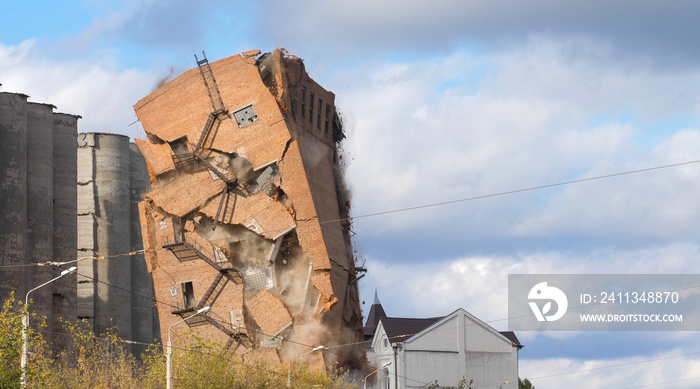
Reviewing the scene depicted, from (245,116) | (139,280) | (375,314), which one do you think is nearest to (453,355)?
(375,314)

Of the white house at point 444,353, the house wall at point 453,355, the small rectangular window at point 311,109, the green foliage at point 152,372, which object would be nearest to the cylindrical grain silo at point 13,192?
the green foliage at point 152,372

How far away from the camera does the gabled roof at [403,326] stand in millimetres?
82906

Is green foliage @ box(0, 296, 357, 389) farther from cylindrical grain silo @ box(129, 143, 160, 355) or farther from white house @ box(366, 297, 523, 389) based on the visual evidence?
cylindrical grain silo @ box(129, 143, 160, 355)

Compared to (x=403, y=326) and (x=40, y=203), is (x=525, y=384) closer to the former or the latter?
(x=403, y=326)

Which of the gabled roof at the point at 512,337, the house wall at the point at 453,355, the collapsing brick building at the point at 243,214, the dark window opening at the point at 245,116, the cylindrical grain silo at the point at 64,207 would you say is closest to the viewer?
the collapsing brick building at the point at 243,214

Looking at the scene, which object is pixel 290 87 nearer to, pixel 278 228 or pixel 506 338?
pixel 278 228

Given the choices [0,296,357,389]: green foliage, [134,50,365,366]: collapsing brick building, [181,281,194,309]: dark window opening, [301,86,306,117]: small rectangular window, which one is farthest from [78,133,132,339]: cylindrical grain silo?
[0,296,357,389]: green foliage

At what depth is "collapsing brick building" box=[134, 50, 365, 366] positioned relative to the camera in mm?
60250

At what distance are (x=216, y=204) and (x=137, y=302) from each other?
32.7m

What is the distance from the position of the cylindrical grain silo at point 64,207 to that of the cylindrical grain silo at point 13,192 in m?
5.66

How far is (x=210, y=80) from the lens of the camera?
6197cm

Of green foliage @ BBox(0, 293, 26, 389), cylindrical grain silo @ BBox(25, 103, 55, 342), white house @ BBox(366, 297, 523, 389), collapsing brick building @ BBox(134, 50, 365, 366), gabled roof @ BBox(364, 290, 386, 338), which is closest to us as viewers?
green foliage @ BBox(0, 293, 26, 389)

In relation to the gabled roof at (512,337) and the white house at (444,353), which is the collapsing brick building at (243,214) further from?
the gabled roof at (512,337)

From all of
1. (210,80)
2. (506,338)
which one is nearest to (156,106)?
(210,80)
